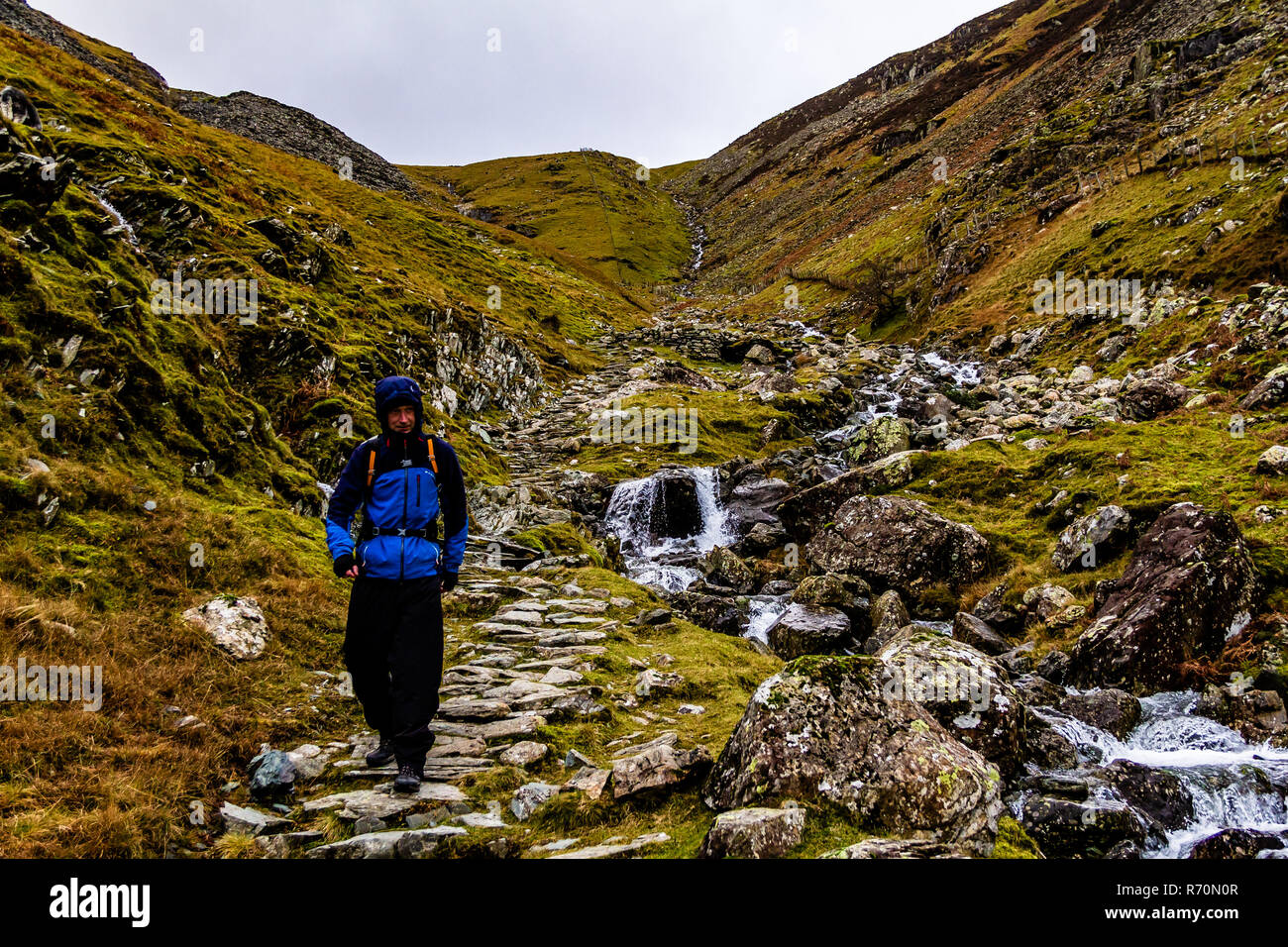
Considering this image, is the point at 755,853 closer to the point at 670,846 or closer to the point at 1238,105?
the point at 670,846

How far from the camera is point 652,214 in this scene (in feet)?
497

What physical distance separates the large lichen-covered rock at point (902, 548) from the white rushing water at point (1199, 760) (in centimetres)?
584

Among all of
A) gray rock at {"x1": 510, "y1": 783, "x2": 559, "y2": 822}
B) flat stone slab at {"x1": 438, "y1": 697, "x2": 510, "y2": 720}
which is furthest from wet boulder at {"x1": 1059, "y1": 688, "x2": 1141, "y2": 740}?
flat stone slab at {"x1": 438, "y1": 697, "x2": 510, "y2": 720}

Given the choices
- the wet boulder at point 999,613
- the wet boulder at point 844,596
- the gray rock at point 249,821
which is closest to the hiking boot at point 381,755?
the gray rock at point 249,821

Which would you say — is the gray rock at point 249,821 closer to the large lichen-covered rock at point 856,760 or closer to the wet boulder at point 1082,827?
the large lichen-covered rock at point 856,760

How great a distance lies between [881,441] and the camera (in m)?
24.8

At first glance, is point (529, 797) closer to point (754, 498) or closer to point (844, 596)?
point (844, 596)

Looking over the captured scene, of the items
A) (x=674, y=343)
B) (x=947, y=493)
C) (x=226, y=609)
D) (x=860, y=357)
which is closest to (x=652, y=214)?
(x=674, y=343)

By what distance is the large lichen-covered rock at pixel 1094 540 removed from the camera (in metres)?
13.1

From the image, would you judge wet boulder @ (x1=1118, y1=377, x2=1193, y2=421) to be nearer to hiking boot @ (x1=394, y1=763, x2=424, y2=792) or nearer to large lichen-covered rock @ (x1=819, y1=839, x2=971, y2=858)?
large lichen-covered rock @ (x1=819, y1=839, x2=971, y2=858)

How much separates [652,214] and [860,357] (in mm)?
121823

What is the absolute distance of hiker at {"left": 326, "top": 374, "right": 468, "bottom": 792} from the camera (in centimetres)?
Answer: 620

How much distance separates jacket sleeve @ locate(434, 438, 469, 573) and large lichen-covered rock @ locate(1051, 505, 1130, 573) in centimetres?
1303
